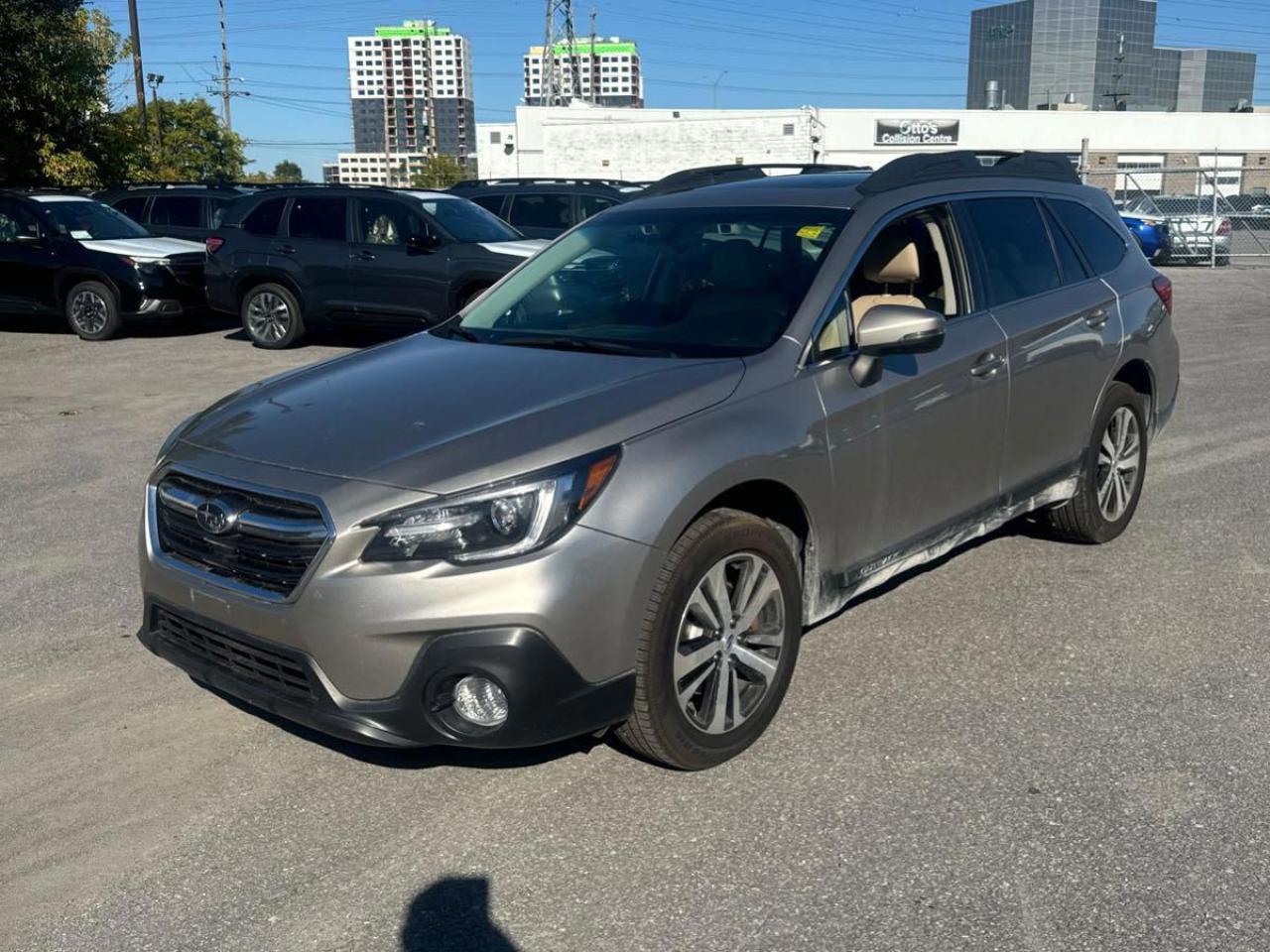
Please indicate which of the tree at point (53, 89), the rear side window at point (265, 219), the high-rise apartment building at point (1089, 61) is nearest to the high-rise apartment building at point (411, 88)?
the high-rise apartment building at point (1089, 61)

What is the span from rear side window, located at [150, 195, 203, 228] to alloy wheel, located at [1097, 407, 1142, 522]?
1514 centimetres

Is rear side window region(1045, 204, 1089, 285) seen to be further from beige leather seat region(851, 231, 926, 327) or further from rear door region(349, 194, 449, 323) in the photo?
rear door region(349, 194, 449, 323)

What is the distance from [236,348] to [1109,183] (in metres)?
58.9

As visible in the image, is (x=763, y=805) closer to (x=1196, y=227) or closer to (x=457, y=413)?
(x=457, y=413)

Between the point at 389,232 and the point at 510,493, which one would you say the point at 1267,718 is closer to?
the point at 510,493

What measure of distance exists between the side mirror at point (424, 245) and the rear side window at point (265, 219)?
1.75 m

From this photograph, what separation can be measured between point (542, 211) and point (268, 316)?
220 inches

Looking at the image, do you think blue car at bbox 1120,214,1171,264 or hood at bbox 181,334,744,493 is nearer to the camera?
hood at bbox 181,334,744,493

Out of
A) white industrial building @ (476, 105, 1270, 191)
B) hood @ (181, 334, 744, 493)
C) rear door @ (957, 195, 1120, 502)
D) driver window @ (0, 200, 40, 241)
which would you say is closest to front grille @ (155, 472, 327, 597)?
hood @ (181, 334, 744, 493)

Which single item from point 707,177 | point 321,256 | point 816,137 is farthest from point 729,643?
point 816,137

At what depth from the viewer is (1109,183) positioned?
6438 cm

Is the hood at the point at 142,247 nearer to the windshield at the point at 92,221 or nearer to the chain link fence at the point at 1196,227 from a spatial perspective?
the windshield at the point at 92,221

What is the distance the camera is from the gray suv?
3.40 m

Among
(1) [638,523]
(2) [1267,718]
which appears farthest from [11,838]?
(2) [1267,718]
